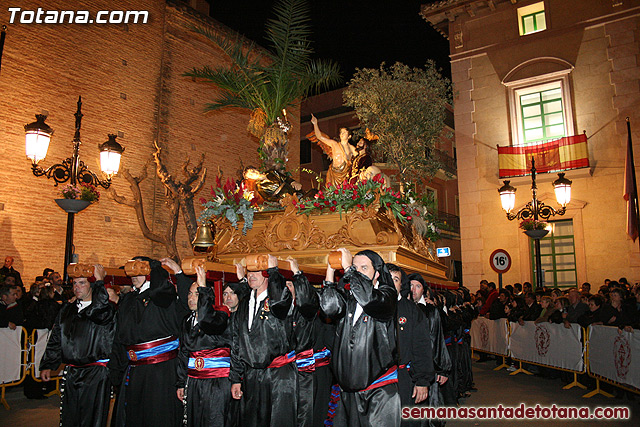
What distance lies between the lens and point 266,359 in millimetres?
4277

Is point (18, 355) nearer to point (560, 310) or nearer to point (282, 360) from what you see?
point (282, 360)

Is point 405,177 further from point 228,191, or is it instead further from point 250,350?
point 250,350

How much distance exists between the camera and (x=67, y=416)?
504 cm

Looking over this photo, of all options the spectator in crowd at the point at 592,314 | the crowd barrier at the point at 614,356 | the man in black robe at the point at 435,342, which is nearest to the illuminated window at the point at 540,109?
the spectator in crowd at the point at 592,314

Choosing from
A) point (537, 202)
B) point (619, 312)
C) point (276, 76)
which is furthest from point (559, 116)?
point (276, 76)

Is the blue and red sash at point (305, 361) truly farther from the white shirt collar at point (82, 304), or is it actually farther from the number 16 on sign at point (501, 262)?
the number 16 on sign at point (501, 262)

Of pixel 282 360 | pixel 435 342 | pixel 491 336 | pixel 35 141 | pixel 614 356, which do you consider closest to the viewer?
pixel 282 360

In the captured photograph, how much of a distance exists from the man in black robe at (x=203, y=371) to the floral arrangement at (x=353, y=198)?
7.24ft

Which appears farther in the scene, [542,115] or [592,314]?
[542,115]

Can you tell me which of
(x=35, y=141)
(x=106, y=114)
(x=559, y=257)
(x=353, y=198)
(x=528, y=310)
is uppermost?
(x=106, y=114)

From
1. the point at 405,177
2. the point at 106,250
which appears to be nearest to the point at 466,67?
the point at 405,177

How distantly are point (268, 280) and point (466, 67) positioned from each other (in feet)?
54.3

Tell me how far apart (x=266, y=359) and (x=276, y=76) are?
4681 millimetres

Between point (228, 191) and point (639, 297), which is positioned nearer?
point (228, 191)
